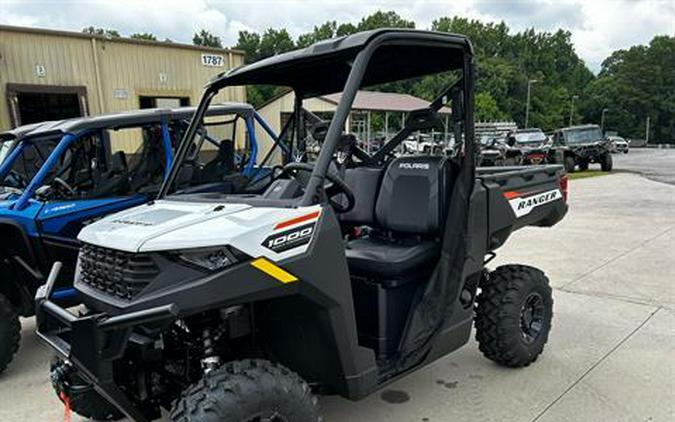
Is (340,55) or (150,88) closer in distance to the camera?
(340,55)

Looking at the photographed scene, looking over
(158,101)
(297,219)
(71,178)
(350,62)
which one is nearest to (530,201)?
(350,62)

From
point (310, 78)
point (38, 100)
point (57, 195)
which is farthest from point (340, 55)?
point (38, 100)

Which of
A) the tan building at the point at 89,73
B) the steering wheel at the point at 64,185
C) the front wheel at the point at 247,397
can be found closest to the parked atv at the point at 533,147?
the tan building at the point at 89,73

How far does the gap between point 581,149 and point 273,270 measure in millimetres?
21107

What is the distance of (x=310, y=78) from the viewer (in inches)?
130

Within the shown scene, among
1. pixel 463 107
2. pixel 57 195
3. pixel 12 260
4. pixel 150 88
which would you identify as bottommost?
pixel 12 260

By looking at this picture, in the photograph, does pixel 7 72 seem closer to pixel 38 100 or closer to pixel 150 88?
pixel 38 100

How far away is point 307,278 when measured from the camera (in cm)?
225

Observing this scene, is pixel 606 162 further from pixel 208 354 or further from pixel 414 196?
pixel 208 354

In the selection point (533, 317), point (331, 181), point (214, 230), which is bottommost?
point (533, 317)

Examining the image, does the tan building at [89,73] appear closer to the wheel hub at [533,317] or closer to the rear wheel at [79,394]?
the rear wheel at [79,394]

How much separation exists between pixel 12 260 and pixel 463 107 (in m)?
3.57

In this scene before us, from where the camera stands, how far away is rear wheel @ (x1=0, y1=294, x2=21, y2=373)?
3.78 metres

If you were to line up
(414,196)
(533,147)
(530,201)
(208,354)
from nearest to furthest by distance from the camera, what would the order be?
(208,354), (414,196), (530,201), (533,147)
